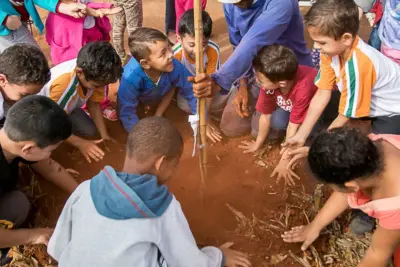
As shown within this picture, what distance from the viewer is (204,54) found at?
3869 millimetres

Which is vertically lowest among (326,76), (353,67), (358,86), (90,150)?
(90,150)

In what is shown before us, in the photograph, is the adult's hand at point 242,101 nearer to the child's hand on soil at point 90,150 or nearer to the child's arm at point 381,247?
the child's hand on soil at point 90,150

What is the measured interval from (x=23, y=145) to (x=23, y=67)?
0.66 meters

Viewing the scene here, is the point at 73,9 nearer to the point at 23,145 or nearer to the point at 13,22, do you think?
the point at 13,22

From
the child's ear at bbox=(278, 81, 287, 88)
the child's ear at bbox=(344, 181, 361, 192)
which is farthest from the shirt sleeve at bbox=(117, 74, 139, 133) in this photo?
the child's ear at bbox=(344, 181, 361, 192)

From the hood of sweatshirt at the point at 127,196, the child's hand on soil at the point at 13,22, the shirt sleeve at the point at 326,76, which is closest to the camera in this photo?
the hood of sweatshirt at the point at 127,196

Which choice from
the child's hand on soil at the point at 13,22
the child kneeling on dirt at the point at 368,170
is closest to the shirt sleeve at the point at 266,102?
the child kneeling on dirt at the point at 368,170

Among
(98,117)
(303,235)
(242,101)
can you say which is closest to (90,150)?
(98,117)

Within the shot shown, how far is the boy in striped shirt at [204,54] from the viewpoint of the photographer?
3658mm

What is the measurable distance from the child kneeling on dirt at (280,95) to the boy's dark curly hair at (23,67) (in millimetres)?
1446

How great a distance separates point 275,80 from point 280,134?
2.80ft

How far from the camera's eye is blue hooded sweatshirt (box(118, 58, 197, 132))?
3.54 m

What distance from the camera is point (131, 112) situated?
363 centimetres

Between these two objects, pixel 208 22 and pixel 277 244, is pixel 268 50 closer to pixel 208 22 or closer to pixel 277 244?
pixel 208 22
